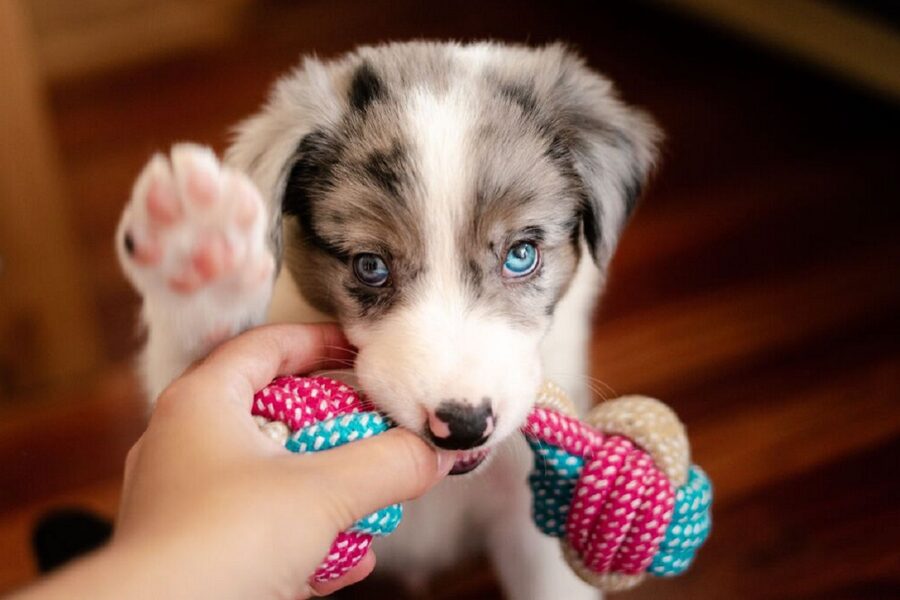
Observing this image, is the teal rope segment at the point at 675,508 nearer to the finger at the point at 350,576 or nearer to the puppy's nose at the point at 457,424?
the puppy's nose at the point at 457,424

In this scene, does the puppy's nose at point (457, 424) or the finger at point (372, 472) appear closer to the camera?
the finger at point (372, 472)

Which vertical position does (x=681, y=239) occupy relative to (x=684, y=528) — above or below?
below

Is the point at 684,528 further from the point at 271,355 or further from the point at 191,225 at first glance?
the point at 191,225

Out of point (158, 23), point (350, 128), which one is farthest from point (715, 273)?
point (158, 23)

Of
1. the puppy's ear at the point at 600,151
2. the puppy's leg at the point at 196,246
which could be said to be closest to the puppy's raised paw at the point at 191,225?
the puppy's leg at the point at 196,246

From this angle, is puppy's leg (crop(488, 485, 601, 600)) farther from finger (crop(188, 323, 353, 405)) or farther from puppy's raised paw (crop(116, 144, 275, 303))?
puppy's raised paw (crop(116, 144, 275, 303))

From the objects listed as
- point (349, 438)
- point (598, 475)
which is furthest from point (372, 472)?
point (598, 475)
